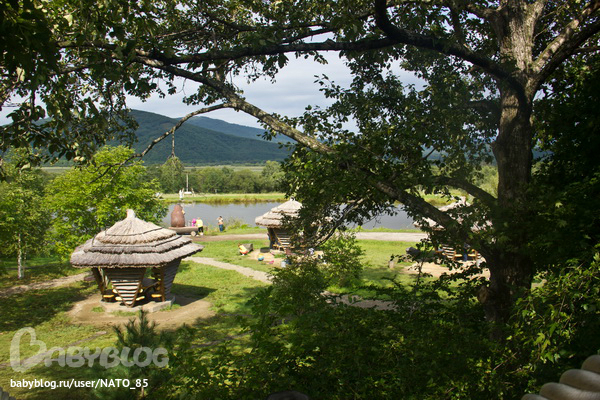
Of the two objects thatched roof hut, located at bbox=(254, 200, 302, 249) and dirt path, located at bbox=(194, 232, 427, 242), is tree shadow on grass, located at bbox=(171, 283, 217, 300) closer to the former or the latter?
thatched roof hut, located at bbox=(254, 200, 302, 249)

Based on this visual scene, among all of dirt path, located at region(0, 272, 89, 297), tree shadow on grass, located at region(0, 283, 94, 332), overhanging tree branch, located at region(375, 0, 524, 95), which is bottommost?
dirt path, located at region(0, 272, 89, 297)

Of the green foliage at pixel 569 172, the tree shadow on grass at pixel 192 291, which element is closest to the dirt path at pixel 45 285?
the tree shadow on grass at pixel 192 291

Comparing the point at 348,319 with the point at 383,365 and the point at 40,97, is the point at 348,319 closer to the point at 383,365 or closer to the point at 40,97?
the point at 383,365

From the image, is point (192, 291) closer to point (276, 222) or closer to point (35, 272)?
point (276, 222)

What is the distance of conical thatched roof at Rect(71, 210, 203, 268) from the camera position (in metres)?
11.5

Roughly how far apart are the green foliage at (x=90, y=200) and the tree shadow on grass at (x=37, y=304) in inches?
55.3

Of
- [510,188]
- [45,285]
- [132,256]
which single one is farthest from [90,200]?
[510,188]

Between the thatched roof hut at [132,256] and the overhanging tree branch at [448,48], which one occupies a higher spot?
the overhanging tree branch at [448,48]

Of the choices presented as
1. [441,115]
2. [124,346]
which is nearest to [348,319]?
[124,346]

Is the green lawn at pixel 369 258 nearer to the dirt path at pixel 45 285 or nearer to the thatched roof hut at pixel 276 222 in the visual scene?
the thatched roof hut at pixel 276 222

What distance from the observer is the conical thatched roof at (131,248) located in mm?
11531

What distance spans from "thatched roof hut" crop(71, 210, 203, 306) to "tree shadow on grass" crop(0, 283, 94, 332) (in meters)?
1.59

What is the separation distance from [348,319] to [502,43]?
4.64 meters

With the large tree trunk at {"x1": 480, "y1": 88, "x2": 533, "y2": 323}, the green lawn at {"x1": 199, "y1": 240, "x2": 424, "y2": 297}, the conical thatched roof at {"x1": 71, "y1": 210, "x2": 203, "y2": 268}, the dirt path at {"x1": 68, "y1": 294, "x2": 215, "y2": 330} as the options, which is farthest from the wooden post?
the large tree trunk at {"x1": 480, "y1": 88, "x2": 533, "y2": 323}
